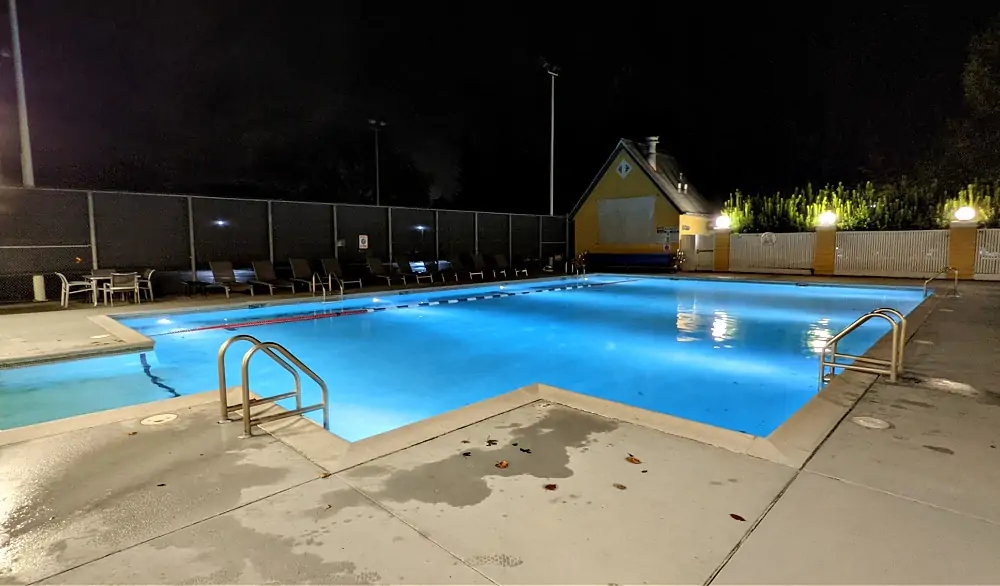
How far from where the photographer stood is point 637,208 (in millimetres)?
20625

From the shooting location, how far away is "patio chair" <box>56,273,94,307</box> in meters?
9.22

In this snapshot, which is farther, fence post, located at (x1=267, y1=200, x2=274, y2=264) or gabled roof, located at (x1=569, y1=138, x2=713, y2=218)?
gabled roof, located at (x1=569, y1=138, x2=713, y2=218)

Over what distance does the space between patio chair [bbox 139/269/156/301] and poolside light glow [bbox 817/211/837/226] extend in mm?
18359

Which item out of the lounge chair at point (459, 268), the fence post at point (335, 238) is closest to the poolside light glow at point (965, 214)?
the lounge chair at point (459, 268)

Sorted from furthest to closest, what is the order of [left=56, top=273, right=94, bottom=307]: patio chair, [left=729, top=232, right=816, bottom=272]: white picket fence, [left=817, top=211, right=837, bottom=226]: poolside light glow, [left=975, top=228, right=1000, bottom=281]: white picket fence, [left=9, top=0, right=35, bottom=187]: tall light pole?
[left=729, top=232, right=816, bottom=272]: white picket fence < [left=817, top=211, right=837, bottom=226]: poolside light glow < [left=975, top=228, right=1000, bottom=281]: white picket fence < [left=9, top=0, right=35, bottom=187]: tall light pole < [left=56, top=273, right=94, bottom=307]: patio chair

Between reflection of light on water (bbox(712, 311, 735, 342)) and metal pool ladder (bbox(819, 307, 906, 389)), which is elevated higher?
metal pool ladder (bbox(819, 307, 906, 389))

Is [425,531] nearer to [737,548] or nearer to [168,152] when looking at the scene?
[737,548]

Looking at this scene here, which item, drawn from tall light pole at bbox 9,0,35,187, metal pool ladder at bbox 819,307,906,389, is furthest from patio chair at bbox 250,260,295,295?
metal pool ladder at bbox 819,307,906,389

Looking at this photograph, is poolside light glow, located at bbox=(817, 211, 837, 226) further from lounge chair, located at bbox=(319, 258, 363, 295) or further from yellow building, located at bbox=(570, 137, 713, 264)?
lounge chair, located at bbox=(319, 258, 363, 295)

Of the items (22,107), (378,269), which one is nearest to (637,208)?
(378,269)

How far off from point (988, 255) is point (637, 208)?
10257 millimetres

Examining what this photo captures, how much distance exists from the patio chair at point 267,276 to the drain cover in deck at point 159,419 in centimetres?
834

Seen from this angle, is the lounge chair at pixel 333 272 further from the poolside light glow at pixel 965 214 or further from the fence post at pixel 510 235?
the poolside light glow at pixel 965 214

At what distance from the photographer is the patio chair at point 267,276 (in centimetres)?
1146
